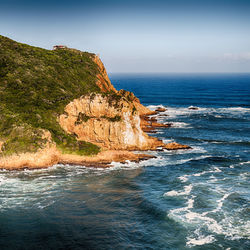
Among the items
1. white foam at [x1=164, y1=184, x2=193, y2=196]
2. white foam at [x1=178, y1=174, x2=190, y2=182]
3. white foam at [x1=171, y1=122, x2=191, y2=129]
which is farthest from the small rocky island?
white foam at [x1=171, y1=122, x2=191, y2=129]

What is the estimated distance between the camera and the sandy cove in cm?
5306

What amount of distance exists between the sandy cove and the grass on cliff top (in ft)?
4.51

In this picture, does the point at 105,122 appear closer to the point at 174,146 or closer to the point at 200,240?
the point at 174,146

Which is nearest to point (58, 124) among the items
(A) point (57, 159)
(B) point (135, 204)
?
(A) point (57, 159)

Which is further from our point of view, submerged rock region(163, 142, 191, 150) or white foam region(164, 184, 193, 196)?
submerged rock region(163, 142, 191, 150)

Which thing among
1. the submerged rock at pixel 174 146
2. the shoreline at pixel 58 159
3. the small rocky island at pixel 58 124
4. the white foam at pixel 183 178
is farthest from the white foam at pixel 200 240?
the submerged rock at pixel 174 146

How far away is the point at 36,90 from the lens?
75500mm

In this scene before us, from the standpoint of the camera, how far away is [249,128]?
93875mm

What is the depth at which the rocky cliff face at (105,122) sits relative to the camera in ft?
209

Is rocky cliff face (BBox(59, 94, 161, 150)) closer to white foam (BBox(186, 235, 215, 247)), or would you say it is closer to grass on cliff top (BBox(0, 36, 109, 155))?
grass on cliff top (BBox(0, 36, 109, 155))

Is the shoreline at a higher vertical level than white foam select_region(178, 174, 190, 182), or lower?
higher

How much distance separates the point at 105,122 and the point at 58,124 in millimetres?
11177

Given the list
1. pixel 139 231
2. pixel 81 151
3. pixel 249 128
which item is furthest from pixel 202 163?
pixel 249 128

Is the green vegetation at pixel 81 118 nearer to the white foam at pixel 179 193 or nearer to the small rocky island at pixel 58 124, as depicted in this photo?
the small rocky island at pixel 58 124
